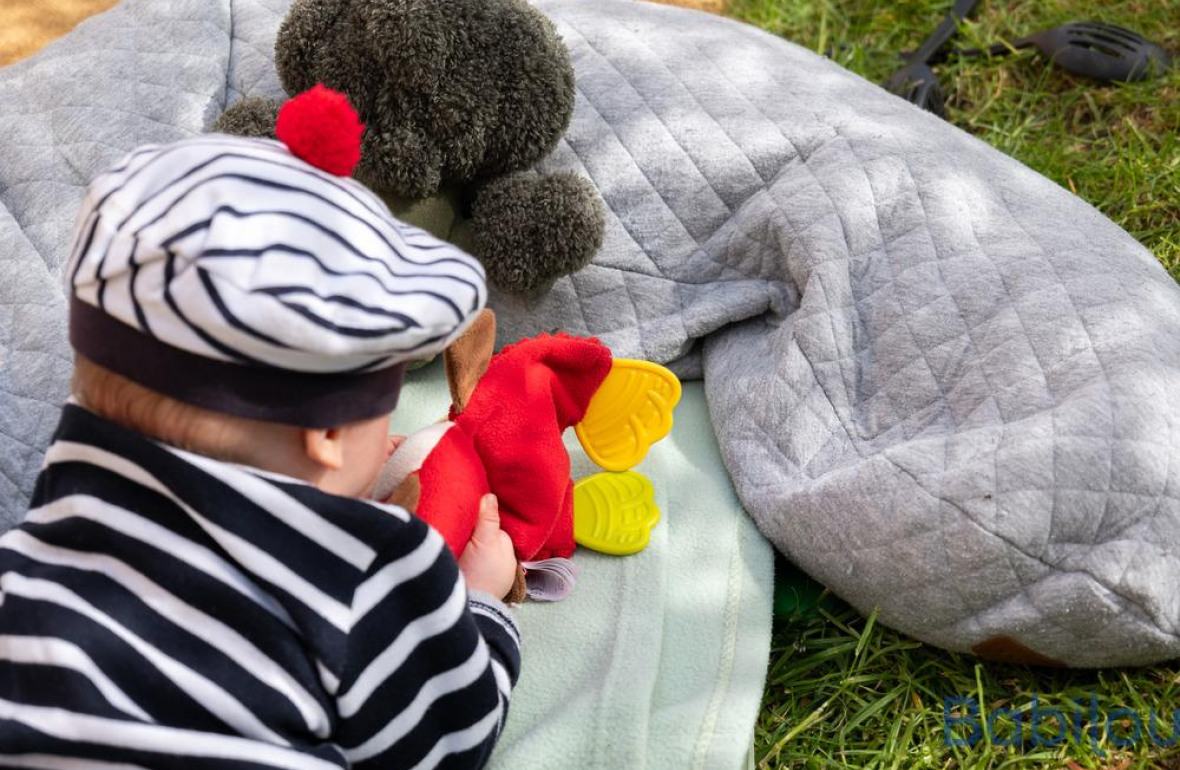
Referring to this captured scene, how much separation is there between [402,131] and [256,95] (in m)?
0.29

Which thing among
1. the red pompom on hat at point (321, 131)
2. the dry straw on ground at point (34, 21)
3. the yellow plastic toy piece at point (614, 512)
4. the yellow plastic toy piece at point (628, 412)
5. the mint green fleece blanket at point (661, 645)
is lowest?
the mint green fleece blanket at point (661, 645)

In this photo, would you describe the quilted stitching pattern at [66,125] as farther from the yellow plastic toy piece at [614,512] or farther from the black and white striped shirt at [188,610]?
the yellow plastic toy piece at [614,512]

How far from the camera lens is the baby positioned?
79 centimetres

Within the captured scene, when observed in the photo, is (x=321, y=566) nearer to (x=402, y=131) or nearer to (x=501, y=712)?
(x=501, y=712)

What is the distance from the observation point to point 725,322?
1507 mm

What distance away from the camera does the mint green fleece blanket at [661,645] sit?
3.70 feet

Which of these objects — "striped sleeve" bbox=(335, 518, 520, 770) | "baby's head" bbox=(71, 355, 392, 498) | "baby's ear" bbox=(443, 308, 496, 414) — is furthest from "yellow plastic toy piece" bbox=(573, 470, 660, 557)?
"baby's head" bbox=(71, 355, 392, 498)

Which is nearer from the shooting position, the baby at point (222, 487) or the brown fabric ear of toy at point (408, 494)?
the baby at point (222, 487)

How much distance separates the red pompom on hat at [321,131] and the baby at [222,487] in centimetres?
1

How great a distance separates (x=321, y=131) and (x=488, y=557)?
454 millimetres

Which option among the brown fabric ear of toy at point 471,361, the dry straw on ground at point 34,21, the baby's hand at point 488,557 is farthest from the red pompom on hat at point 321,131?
the dry straw on ground at point 34,21

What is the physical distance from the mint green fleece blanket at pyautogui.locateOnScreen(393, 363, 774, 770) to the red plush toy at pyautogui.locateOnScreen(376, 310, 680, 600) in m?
0.06

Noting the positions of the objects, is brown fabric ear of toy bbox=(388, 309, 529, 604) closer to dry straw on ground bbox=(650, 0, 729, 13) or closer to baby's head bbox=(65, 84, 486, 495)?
baby's head bbox=(65, 84, 486, 495)

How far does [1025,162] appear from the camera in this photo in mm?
2021
